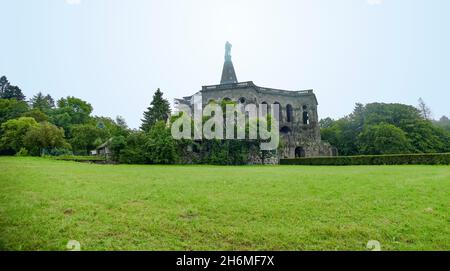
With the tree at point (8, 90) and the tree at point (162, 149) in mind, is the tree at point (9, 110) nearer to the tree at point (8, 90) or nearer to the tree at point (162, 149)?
the tree at point (8, 90)

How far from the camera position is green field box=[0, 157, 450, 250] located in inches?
170

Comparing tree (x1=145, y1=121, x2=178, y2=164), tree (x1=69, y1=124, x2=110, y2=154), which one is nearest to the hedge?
tree (x1=145, y1=121, x2=178, y2=164)

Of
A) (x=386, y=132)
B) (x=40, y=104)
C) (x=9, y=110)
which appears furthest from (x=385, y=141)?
(x=40, y=104)

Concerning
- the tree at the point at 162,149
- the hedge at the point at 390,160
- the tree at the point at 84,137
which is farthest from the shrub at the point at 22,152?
the hedge at the point at 390,160

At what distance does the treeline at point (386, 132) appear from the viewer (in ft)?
122

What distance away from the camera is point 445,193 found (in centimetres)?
761

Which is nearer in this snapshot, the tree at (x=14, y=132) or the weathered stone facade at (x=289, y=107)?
the tree at (x=14, y=132)

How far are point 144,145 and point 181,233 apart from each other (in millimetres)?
20923

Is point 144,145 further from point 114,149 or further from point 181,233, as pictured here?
point 181,233

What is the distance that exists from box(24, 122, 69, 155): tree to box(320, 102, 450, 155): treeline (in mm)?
38755

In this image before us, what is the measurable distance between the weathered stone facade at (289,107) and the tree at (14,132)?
64.4ft

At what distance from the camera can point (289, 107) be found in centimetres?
4228
